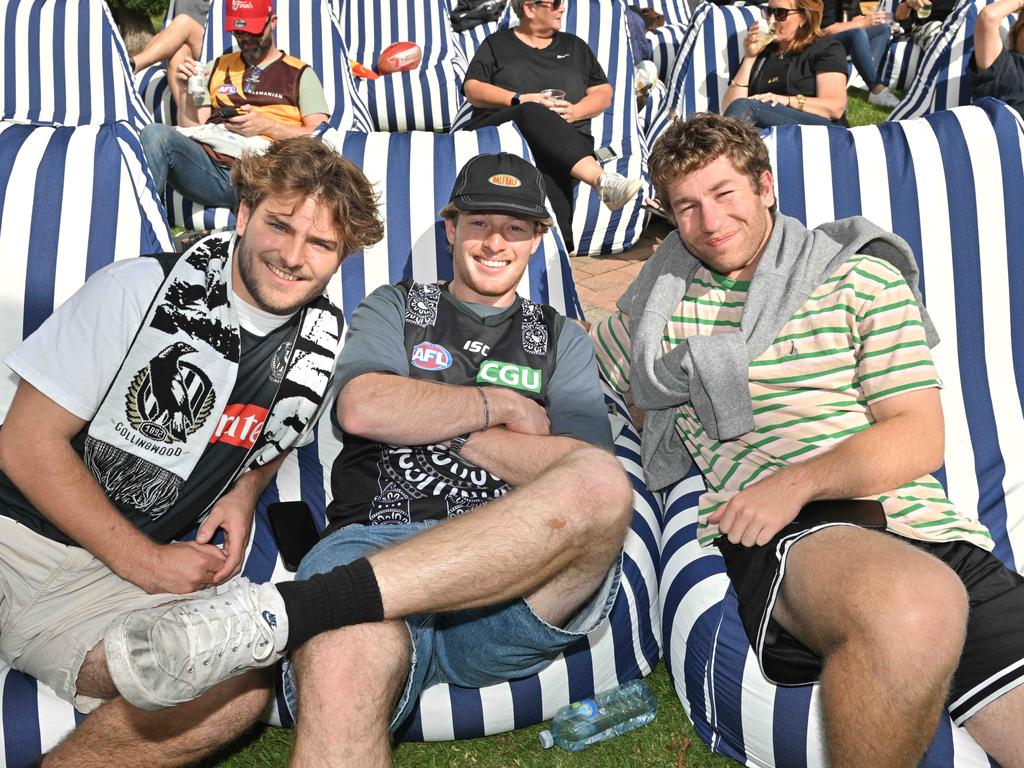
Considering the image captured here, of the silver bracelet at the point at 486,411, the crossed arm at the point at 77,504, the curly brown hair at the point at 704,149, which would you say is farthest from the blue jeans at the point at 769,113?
the crossed arm at the point at 77,504

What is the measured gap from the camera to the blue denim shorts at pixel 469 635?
7.36 feet

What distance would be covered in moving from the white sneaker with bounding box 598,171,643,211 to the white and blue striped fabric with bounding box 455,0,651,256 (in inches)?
22.1

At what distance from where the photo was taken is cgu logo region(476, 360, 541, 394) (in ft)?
9.14

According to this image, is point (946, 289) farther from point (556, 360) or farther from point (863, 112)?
point (863, 112)

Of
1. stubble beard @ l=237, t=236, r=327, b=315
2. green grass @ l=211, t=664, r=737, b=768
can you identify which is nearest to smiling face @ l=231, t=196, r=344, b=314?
stubble beard @ l=237, t=236, r=327, b=315

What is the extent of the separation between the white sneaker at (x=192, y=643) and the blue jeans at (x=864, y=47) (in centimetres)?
831

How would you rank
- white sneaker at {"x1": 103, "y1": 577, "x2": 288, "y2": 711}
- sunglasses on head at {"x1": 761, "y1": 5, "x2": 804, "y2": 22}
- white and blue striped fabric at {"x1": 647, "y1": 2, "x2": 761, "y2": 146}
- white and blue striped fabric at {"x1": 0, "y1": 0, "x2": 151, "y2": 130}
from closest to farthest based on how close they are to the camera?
white sneaker at {"x1": 103, "y1": 577, "x2": 288, "y2": 711} → sunglasses on head at {"x1": 761, "y1": 5, "x2": 804, "y2": 22} → white and blue striped fabric at {"x1": 0, "y1": 0, "x2": 151, "y2": 130} → white and blue striped fabric at {"x1": 647, "y1": 2, "x2": 761, "y2": 146}

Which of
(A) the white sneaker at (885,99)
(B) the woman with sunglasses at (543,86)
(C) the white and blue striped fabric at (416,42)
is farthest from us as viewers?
(A) the white sneaker at (885,99)

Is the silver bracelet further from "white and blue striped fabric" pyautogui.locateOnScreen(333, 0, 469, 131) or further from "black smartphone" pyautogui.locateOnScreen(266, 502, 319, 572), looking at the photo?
"white and blue striped fabric" pyautogui.locateOnScreen(333, 0, 469, 131)

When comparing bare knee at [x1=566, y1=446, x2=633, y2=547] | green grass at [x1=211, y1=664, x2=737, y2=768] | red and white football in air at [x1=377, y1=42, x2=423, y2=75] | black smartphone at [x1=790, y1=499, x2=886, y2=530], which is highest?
red and white football in air at [x1=377, y1=42, x2=423, y2=75]

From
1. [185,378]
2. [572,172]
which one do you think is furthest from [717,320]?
[572,172]

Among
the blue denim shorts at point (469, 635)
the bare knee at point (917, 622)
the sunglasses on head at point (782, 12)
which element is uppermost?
the sunglasses on head at point (782, 12)

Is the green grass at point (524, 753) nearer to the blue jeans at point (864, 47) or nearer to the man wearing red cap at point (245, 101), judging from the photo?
the man wearing red cap at point (245, 101)

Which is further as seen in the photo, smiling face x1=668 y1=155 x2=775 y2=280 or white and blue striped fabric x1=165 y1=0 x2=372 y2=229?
white and blue striped fabric x1=165 y1=0 x2=372 y2=229
